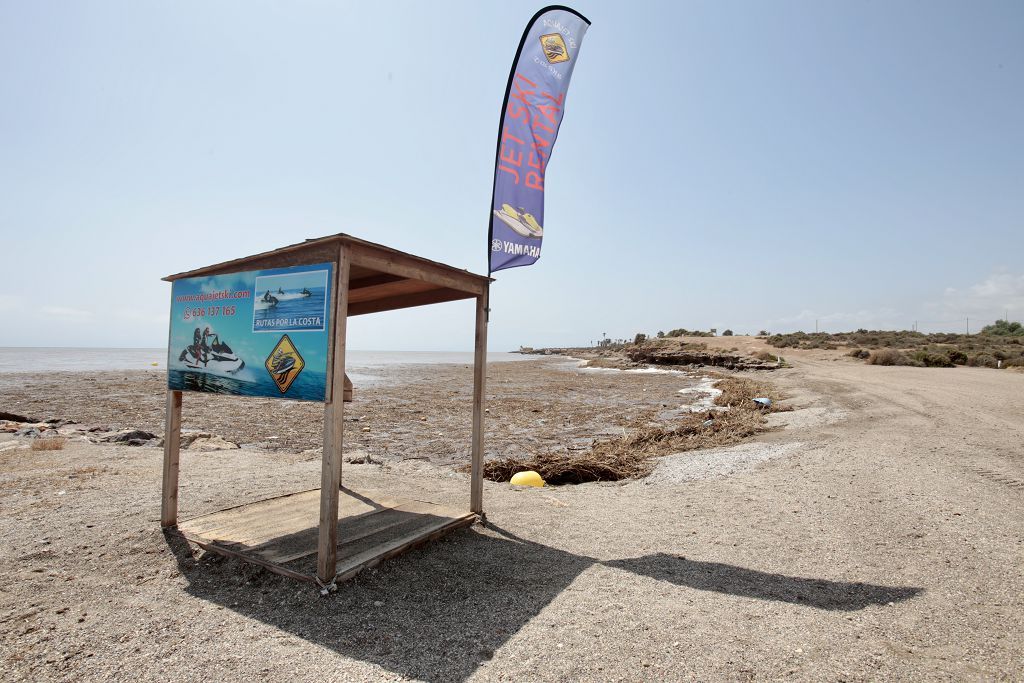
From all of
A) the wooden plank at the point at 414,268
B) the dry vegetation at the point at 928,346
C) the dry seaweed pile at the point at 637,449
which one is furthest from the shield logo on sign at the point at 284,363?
the dry vegetation at the point at 928,346

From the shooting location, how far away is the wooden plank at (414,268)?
3906 millimetres

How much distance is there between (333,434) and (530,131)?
3777 millimetres

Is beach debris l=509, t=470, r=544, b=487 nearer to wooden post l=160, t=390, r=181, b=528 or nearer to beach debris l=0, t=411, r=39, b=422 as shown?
wooden post l=160, t=390, r=181, b=528

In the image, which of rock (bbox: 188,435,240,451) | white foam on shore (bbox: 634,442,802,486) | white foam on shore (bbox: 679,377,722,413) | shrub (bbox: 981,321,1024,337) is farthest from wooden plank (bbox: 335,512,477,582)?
shrub (bbox: 981,321,1024,337)

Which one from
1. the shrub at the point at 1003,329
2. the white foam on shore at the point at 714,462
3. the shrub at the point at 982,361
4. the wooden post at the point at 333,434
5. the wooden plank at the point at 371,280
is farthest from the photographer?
the shrub at the point at 1003,329

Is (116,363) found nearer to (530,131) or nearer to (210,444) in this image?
(210,444)

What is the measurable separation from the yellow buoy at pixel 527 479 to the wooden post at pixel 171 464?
3.98 metres

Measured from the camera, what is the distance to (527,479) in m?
7.39

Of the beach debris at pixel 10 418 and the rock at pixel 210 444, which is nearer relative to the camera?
the rock at pixel 210 444

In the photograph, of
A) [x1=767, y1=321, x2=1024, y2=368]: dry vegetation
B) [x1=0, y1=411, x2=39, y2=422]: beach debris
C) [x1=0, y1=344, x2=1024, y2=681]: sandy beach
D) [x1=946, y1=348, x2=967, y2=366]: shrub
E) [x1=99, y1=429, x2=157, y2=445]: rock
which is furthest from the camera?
[x1=946, y1=348, x2=967, y2=366]: shrub

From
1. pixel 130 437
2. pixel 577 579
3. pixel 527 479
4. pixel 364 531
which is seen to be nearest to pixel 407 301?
pixel 364 531

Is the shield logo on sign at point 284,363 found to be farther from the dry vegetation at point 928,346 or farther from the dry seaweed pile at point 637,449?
the dry vegetation at point 928,346

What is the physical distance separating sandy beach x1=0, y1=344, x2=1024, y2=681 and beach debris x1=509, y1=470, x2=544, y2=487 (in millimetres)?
494

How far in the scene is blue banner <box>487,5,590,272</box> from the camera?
17.7 feet
